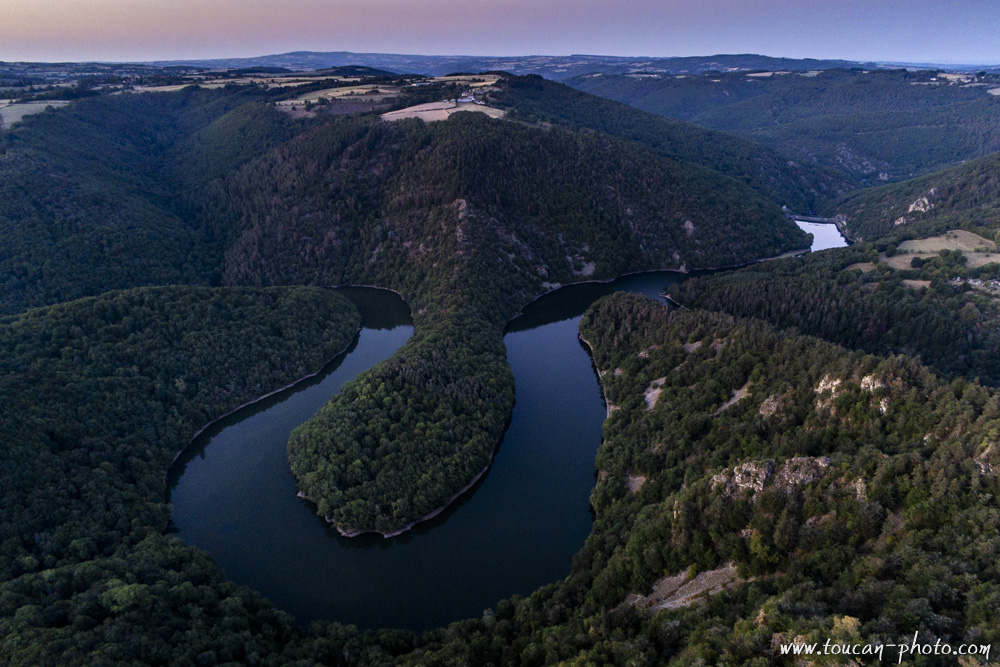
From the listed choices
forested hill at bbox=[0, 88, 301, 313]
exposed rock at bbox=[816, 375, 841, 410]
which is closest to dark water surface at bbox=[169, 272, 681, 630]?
exposed rock at bbox=[816, 375, 841, 410]

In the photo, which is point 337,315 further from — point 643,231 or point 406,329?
point 643,231

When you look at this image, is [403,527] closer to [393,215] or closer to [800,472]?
[800,472]

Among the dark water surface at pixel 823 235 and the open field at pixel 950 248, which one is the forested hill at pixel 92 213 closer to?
the open field at pixel 950 248

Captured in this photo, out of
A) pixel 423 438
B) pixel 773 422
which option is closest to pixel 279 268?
pixel 423 438

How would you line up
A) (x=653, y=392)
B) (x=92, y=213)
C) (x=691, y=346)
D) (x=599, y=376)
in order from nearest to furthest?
(x=653, y=392) < (x=691, y=346) < (x=599, y=376) < (x=92, y=213)

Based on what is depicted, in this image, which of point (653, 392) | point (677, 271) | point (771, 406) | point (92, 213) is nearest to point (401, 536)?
point (653, 392)

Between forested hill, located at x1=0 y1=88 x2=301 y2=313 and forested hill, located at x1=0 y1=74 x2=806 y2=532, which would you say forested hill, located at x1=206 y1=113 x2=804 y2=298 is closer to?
forested hill, located at x1=0 y1=74 x2=806 y2=532
